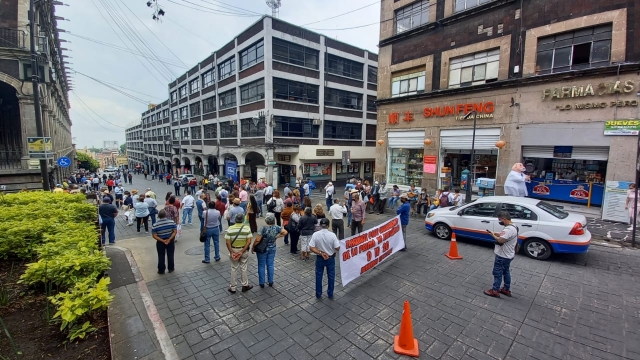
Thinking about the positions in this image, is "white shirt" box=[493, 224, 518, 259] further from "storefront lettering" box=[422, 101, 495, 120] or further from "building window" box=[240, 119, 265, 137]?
"building window" box=[240, 119, 265, 137]

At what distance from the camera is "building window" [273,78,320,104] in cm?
2534

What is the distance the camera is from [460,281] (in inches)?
258

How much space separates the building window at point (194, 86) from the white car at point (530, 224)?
39.2 m

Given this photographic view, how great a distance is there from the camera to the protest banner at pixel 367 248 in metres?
6.10

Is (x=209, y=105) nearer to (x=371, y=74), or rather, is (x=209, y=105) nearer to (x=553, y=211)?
(x=371, y=74)

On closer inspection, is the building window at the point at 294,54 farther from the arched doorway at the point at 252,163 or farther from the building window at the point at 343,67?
the arched doorway at the point at 252,163

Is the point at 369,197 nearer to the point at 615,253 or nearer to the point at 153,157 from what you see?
the point at 615,253

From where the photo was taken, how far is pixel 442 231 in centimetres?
981

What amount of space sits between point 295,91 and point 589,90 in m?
21.2

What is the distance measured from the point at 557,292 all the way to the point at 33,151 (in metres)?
19.0

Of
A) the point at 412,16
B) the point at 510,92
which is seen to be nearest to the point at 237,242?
the point at 510,92

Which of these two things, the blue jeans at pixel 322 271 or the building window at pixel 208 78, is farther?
the building window at pixel 208 78

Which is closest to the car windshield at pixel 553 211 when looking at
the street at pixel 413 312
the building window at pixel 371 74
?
the street at pixel 413 312

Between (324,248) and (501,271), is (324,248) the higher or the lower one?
the higher one
